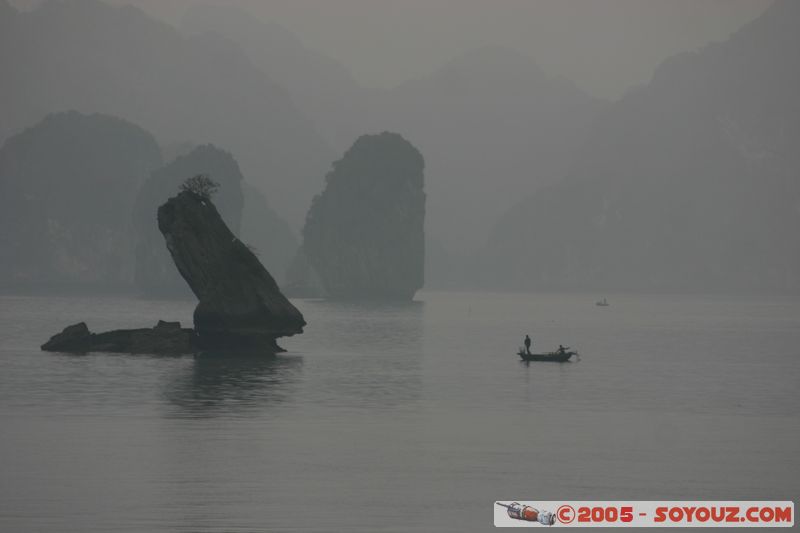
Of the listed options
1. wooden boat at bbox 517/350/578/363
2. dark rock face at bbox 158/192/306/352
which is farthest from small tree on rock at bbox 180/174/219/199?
wooden boat at bbox 517/350/578/363

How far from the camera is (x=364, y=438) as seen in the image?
4734cm

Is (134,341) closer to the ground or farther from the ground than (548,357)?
farther from the ground

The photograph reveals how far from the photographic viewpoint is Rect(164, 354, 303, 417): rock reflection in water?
56375 millimetres

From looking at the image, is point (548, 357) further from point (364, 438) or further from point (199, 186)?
point (364, 438)

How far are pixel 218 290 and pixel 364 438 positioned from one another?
36.3m

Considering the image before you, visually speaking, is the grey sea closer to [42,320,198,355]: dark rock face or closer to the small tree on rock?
[42,320,198,355]: dark rock face

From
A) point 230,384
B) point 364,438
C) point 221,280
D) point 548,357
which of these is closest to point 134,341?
point 221,280

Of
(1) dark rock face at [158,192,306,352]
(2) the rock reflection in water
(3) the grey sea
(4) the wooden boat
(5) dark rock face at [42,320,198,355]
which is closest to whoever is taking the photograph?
(3) the grey sea

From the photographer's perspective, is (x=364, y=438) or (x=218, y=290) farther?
(x=218, y=290)

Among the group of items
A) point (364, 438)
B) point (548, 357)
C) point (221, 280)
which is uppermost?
point (221, 280)

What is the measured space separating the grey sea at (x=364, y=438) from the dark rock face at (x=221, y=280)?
301cm

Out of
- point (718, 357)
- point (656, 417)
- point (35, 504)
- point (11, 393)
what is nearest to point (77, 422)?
point (11, 393)

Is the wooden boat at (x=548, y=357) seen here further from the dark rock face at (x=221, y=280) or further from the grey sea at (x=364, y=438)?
the dark rock face at (x=221, y=280)

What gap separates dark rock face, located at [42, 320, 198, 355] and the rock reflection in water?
207 centimetres
